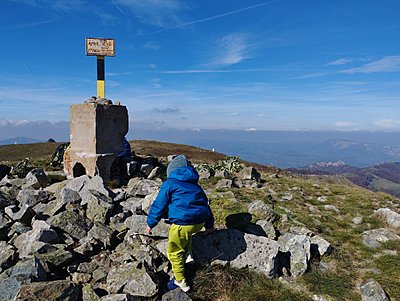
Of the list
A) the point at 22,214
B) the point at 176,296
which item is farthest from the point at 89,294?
the point at 22,214

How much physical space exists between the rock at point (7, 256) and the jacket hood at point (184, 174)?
3.70 meters

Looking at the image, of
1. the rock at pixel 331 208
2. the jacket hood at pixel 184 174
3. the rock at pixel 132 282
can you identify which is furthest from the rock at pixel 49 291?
the rock at pixel 331 208

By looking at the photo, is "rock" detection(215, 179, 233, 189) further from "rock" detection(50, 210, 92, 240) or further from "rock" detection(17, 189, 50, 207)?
"rock" detection(50, 210, 92, 240)

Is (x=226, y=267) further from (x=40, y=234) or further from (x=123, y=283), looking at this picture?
(x=40, y=234)

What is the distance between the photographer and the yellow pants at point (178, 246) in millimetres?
6195

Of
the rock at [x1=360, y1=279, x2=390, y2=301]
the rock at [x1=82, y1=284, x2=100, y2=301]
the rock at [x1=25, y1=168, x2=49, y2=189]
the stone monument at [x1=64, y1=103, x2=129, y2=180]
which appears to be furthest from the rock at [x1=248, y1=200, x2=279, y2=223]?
the rock at [x1=25, y1=168, x2=49, y2=189]

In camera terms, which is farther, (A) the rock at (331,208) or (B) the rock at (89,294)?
(A) the rock at (331,208)

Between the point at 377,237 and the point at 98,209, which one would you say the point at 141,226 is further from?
the point at 377,237

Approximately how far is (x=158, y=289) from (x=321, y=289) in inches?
137

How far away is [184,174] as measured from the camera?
21.4 feet

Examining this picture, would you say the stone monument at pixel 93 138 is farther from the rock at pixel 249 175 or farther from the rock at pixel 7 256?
the rock at pixel 249 175

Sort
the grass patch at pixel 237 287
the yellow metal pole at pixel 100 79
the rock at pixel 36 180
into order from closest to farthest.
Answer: the grass patch at pixel 237 287
the rock at pixel 36 180
the yellow metal pole at pixel 100 79

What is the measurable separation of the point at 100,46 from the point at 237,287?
12.9 m

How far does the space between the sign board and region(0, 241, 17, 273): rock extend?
34.7 feet
